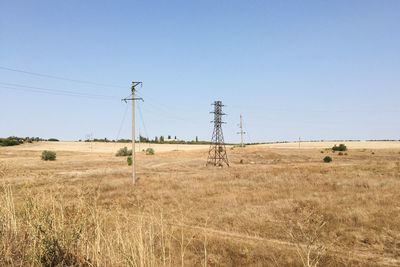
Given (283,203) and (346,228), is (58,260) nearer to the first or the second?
(346,228)

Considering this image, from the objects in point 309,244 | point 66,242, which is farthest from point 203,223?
point 309,244

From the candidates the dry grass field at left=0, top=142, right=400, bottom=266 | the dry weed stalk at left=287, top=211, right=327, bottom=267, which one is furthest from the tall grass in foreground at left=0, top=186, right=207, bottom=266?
the dry weed stalk at left=287, top=211, right=327, bottom=267

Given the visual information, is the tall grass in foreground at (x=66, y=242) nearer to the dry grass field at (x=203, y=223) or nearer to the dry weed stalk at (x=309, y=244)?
the dry grass field at (x=203, y=223)

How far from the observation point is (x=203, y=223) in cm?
1555

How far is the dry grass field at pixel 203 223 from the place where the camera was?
591 cm

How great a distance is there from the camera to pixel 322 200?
1905cm

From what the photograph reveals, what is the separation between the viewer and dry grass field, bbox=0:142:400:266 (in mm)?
5906

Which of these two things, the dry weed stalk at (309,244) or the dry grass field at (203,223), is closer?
the dry weed stalk at (309,244)

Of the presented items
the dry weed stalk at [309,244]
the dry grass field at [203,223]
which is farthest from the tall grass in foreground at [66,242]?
the dry weed stalk at [309,244]

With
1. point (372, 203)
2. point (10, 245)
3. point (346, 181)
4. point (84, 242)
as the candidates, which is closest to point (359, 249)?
point (372, 203)

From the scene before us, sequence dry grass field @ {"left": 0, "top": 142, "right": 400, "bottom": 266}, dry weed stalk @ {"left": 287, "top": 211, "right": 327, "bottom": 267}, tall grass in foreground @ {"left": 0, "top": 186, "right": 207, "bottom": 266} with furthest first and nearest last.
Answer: dry grass field @ {"left": 0, "top": 142, "right": 400, "bottom": 266}, tall grass in foreground @ {"left": 0, "top": 186, "right": 207, "bottom": 266}, dry weed stalk @ {"left": 287, "top": 211, "right": 327, "bottom": 267}

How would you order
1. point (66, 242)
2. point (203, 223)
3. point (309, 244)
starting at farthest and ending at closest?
point (203, 223) → point (66, 242) → point (309, 244)

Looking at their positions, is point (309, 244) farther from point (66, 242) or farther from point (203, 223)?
point (203, 223)

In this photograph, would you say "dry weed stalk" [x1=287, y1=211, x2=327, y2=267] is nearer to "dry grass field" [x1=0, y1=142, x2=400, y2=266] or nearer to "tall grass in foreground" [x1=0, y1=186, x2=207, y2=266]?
"dry grass field" [x1=0, y1=142, x2=400, y2=266]
